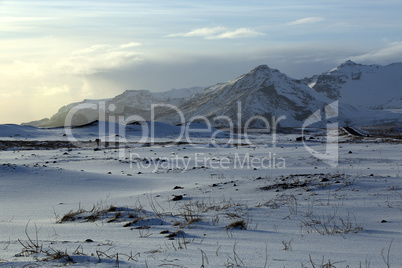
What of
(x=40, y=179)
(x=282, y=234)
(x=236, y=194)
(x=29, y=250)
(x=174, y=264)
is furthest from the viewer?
(x=40, y=179)

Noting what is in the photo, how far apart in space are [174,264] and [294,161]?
552 inches

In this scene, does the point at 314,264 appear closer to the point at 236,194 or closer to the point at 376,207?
the point at 376,207

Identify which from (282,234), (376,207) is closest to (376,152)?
(376,207)

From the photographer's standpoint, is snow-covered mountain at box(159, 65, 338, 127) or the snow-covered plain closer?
the snow-covered plain

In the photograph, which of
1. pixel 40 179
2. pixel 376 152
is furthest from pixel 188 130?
pixel 40 179

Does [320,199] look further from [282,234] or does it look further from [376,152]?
[376,152]

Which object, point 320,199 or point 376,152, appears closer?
point 320,199

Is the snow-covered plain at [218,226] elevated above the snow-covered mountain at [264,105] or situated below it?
below

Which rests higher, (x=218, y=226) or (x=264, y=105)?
(x=264, y=105)

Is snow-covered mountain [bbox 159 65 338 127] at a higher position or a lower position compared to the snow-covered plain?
higher

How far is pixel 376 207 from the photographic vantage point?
5.81 meters

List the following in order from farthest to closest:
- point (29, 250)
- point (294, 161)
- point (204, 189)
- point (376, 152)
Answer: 1. point (376, 152)
2. point (294, 161)
3. point (204, 189)
4. point (29, 250)

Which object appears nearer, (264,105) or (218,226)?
(218,226)

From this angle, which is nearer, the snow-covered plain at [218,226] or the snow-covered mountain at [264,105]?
the snow-covered plain at [218,226]
